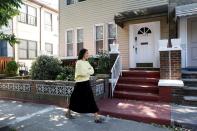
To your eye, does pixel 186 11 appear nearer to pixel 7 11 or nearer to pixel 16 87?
pixel 7 11

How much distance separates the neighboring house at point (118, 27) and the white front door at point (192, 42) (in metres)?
1.06

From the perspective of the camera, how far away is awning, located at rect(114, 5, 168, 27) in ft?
34.7

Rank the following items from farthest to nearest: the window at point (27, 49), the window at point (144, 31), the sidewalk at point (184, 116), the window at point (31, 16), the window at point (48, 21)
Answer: the window at point (48, 21) → the window at point (31, 16) → the window at point (27, 49) → the window at point (144, 31) → the sidewalk at point (184, 116)

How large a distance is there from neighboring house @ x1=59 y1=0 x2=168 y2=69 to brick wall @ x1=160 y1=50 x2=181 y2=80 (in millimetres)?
2803

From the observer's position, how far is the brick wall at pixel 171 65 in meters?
8.38

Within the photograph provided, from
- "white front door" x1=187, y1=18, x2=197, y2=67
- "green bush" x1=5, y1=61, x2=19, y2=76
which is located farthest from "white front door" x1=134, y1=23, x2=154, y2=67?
"green bush" x1=5, y1=61, x2=19, y2=76

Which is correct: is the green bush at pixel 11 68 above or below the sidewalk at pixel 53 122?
above

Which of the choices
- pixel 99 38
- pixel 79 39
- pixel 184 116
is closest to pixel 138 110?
pixel 184 116

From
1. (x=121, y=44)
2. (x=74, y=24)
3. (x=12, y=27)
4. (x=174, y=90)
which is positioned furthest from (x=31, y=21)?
(x=174, y=90)

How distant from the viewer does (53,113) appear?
7621mm

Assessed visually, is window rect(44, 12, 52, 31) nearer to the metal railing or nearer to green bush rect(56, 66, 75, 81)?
green bush rect(56, 66, 75, 81)

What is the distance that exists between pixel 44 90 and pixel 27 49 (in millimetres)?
14259

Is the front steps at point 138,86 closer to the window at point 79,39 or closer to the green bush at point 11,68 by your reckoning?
the window at point 79,39

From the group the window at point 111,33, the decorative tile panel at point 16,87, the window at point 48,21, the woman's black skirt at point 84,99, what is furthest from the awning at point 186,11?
the window at point 48,21
